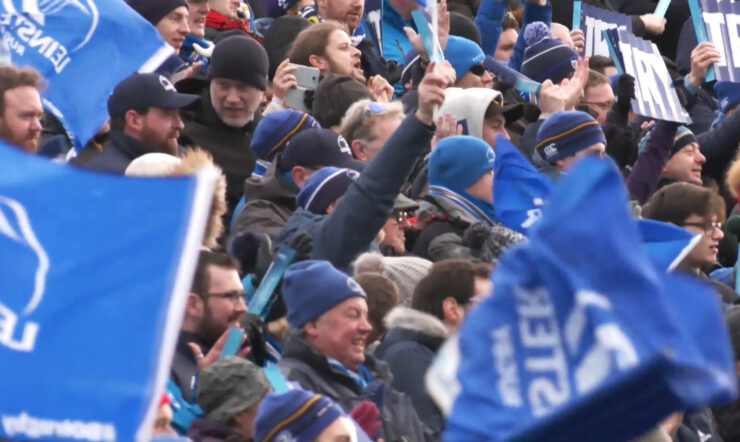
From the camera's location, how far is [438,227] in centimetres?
888

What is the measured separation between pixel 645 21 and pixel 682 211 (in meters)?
5.30

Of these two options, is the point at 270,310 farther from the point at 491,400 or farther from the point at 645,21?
the point at 645,21

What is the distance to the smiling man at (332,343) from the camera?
22.8ft

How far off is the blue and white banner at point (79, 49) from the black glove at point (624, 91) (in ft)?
12.1

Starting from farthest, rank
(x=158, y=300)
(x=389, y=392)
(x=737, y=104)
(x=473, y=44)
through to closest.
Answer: (x=737, y=104), (x=473, y=44), (x=389, y=392), (x=158, y=300)

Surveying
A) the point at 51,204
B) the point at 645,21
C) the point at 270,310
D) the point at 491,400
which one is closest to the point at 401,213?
the point at 270,310

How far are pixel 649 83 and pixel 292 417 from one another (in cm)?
589

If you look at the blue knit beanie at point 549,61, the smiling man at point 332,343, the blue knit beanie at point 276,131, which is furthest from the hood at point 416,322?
the blue knit beanie at point 549,61

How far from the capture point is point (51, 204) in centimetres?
474

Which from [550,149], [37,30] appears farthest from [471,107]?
[37,30]

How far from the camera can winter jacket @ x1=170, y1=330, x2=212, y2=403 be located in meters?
6.80

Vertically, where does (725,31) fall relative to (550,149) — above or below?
below

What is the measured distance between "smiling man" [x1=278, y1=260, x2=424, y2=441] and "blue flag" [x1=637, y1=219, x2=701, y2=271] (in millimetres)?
1716

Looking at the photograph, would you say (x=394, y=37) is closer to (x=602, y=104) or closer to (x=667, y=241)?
(x=602, y=104)
